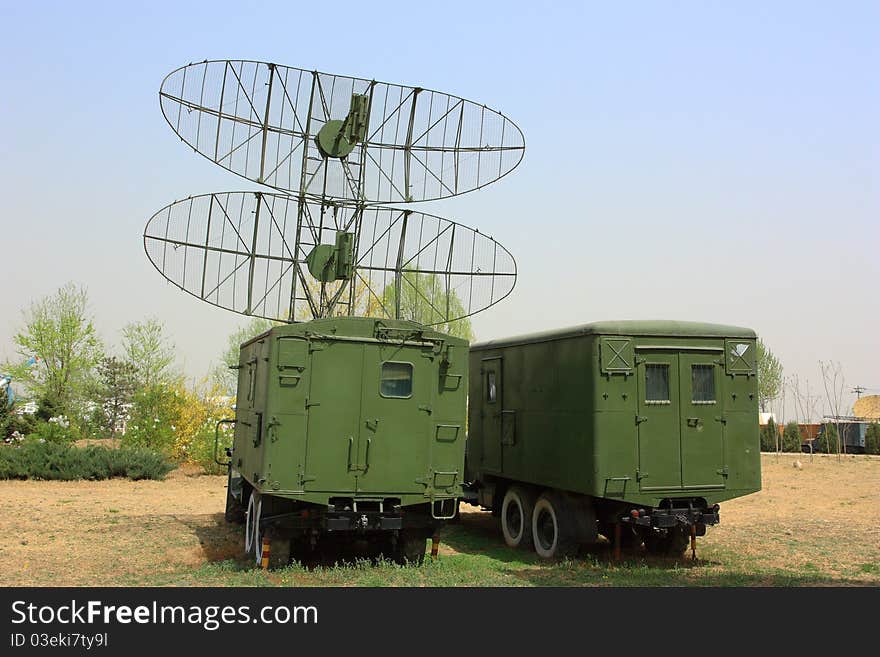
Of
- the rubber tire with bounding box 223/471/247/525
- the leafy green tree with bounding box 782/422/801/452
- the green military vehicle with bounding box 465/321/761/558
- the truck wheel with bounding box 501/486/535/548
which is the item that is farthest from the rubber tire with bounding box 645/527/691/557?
the leafy green tree with bounding box 782/422/801/452

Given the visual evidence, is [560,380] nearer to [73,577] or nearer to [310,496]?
[310,496]

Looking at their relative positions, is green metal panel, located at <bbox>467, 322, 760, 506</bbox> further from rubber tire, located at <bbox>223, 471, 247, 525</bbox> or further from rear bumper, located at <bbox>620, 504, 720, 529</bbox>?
rubber tire, located at <bbox>223, 471, 247, 525</bbox>

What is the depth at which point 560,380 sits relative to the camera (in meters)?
11.1

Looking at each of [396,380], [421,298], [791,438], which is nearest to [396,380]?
[396,380]

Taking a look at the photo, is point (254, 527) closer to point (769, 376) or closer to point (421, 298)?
point (421, 298)

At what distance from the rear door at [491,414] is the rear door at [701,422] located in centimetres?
347

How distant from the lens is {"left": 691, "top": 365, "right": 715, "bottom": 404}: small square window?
34.7 feet

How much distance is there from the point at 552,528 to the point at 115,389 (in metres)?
42.6

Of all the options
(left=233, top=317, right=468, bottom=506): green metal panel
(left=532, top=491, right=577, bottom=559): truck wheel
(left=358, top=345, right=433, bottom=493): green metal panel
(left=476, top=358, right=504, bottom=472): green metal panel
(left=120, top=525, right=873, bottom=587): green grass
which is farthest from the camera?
(left=476, top=358, right=504, bottom=472): green metal panel

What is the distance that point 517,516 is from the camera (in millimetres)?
12711

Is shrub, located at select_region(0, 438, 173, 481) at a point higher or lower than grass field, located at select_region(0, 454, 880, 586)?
higher

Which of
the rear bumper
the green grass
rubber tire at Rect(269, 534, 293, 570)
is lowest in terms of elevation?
the green grass

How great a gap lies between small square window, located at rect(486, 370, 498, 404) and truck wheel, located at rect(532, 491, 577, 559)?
2.24 m

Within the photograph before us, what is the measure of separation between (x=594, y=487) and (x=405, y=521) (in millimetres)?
2476
